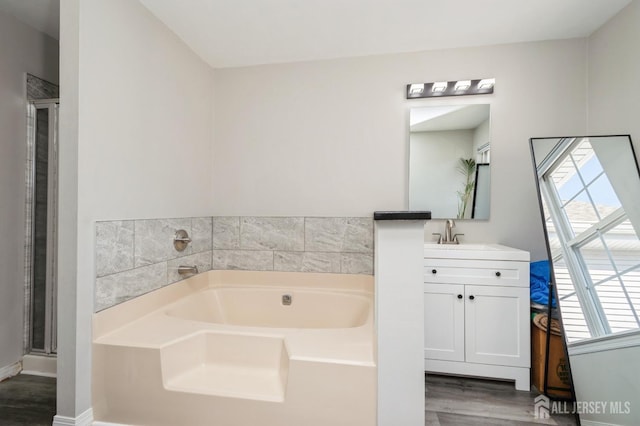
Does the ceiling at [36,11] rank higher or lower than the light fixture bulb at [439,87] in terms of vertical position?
higher

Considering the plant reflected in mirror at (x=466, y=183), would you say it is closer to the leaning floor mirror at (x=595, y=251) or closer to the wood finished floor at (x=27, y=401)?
the leaning floor mirror at (x=595, y=251)

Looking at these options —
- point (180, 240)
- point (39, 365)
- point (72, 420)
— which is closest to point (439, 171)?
point (180, 240)

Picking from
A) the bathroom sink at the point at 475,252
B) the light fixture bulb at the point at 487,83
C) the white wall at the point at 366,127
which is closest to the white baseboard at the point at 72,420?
the white wall at the point at 366,127

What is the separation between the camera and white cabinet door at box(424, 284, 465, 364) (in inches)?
87.6

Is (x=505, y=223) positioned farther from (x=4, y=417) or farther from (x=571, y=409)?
(x=4, y=417)

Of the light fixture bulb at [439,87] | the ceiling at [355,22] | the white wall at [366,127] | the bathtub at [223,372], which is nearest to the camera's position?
the bathtub at [223,372]

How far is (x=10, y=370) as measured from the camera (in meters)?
2.16

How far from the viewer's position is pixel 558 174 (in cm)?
209

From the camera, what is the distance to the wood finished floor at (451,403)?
1781 millimetres

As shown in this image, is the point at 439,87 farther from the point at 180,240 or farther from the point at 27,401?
the point at 27,401

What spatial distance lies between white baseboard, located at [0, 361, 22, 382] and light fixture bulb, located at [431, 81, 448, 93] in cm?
365

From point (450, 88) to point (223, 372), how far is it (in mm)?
2591

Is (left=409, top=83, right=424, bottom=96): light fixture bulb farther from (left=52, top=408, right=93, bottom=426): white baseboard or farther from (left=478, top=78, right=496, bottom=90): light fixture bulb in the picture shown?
→ (left=52, top=408, right=93, bottom=426): white baseboard

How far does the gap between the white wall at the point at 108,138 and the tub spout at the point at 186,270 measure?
0.40 m
